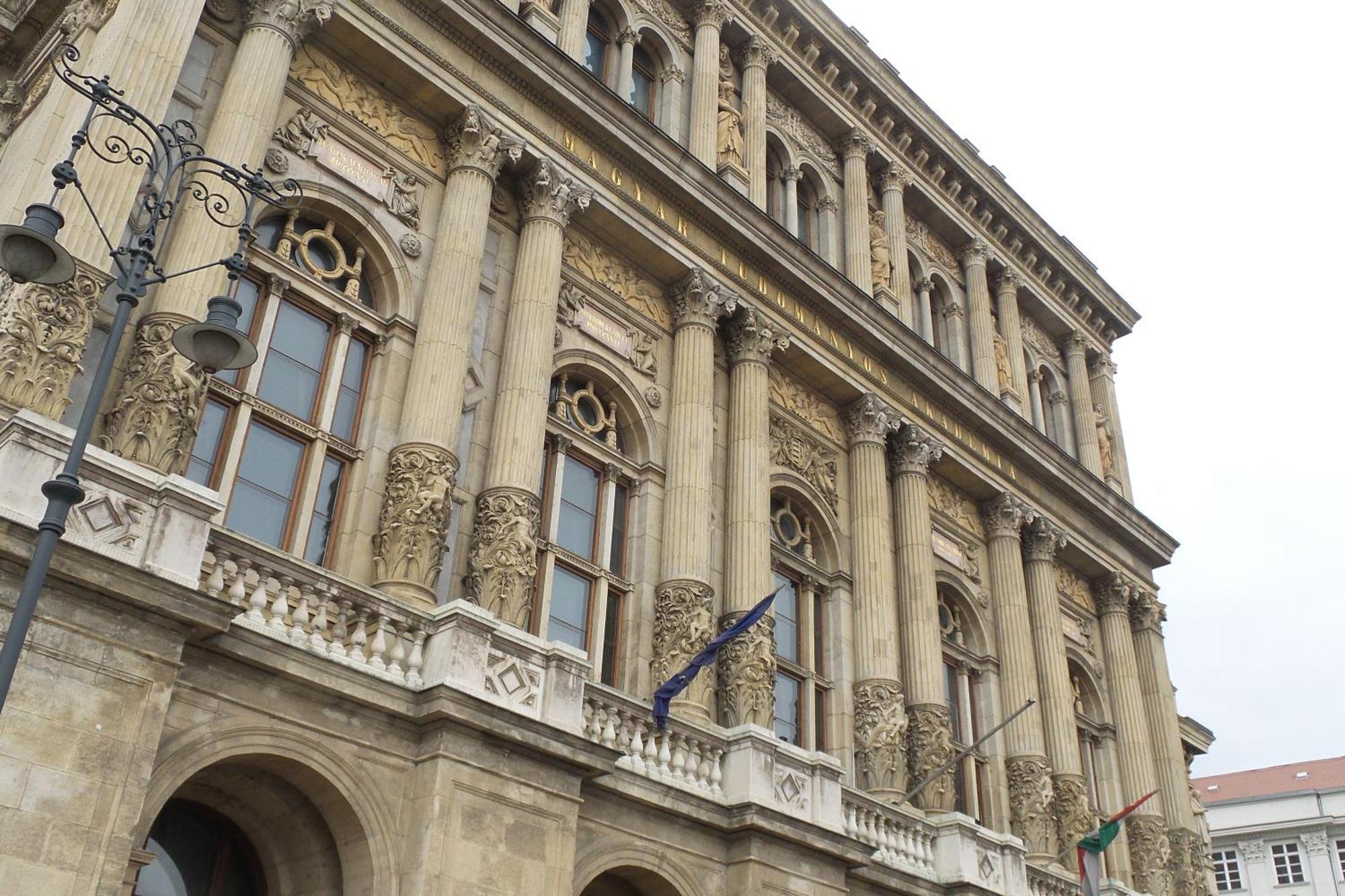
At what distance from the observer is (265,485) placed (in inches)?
680

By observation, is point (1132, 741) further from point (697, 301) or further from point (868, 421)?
point (697, 301)

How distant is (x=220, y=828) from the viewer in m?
15.3

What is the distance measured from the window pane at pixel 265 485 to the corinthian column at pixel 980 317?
19035 millimetres

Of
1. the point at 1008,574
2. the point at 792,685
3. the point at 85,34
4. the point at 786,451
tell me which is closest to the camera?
the point at 85,34

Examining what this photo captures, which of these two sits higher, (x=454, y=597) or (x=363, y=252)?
(x=363, y=252)

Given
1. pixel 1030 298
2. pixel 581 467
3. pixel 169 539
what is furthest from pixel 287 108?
pixel 1030 298

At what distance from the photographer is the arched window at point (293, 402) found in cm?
1697

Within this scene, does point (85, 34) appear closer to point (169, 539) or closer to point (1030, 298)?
point (169, 539)

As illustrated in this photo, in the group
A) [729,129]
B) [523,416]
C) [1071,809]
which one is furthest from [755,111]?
[1071,809]

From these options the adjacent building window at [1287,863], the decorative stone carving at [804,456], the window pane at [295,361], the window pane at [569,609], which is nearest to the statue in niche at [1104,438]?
the decorative stone carving at [804,456]

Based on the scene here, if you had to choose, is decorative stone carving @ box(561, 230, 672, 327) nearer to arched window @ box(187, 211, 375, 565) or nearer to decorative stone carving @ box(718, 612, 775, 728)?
arched window @ box(187, 211, 375, 565)

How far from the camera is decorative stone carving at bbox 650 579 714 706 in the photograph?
785 inches

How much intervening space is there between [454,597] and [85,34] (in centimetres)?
920

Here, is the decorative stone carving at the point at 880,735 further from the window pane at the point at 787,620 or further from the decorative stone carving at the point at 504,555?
the decorative stone carving at the point at 504,555
